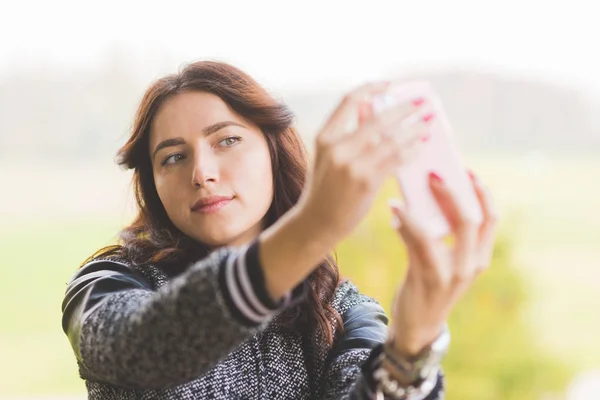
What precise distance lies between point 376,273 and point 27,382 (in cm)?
182

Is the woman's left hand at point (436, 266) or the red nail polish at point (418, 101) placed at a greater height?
the red nail polish at point (418, 101)

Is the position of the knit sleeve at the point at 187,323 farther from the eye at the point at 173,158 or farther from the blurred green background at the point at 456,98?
the blurred green background at the point at 456,98

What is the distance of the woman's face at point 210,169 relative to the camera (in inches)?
38.7

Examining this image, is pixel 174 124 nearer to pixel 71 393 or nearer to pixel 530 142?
pixel 530 142

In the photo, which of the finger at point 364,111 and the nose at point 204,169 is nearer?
the finger at point 364,111

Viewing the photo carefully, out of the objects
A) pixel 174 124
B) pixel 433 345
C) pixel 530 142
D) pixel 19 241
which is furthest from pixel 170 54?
pixel 433 345

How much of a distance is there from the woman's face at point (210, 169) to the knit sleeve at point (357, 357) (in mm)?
187

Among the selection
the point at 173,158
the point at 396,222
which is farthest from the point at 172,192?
the point at 396,222

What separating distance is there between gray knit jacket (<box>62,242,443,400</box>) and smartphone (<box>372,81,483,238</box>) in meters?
0.12

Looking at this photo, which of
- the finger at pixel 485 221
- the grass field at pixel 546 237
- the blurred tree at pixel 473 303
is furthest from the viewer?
the grass field at pixel 546 237

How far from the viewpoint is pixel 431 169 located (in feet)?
2.23

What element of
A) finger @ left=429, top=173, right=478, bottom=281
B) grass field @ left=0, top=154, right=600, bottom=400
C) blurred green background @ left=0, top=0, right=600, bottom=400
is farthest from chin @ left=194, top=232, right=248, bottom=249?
grass field @ left=0, top=154, right=600, bottom=400

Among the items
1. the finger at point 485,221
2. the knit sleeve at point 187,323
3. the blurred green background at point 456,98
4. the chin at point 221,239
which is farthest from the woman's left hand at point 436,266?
the blurred green background at point 456,98

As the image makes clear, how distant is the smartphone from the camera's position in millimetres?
670
